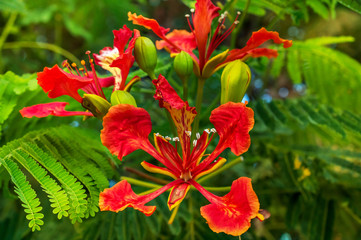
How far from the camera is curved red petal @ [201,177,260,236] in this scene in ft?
2.35

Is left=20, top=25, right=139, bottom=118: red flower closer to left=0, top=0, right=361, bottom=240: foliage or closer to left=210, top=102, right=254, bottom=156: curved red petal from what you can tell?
left=0, top=0, right=361, bottom=240: foliage

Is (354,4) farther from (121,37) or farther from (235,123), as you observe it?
(121,37)

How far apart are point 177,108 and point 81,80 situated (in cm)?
22

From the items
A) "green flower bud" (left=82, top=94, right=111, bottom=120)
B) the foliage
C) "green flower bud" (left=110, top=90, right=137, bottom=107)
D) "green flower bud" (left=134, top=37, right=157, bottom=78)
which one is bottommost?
the foliage

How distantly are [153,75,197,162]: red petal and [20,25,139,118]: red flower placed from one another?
0.12 m

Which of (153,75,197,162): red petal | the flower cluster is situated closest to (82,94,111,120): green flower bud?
the flower cluster

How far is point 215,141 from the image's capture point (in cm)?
115

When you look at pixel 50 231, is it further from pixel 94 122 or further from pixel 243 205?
pixel 243 205

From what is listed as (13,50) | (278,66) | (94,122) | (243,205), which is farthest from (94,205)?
(13,50)

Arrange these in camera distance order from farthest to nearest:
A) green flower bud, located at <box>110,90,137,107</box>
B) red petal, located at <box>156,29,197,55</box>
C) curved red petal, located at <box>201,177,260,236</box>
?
1. red petal, located at <box>156,29,197,55</box>
2. green flower bud, located at <box>110,90,137,107</box>
3. curved red petal, located at <box>201,177,260,236</box>

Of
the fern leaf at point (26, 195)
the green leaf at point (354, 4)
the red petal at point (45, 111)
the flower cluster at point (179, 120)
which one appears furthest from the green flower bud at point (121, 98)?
the green leaf at point (354, 4)

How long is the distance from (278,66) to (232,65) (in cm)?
67

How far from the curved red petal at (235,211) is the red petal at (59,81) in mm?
382

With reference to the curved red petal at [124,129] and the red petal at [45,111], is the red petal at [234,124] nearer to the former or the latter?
the curved red petal at [124,129]
